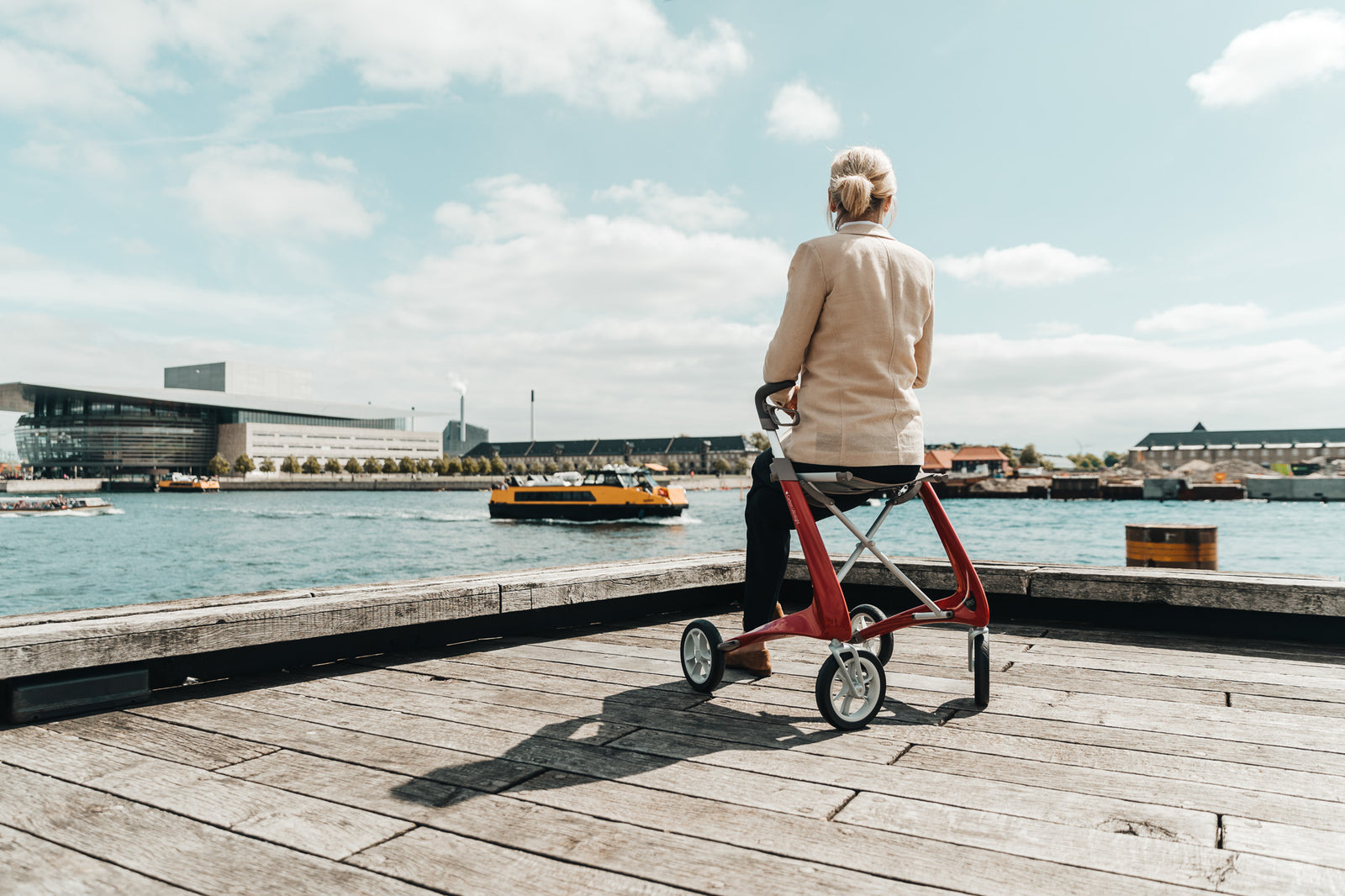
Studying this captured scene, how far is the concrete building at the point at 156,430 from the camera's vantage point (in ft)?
372

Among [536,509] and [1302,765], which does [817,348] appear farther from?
[536,509]

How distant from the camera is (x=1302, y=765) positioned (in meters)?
1.86

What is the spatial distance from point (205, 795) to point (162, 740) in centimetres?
50

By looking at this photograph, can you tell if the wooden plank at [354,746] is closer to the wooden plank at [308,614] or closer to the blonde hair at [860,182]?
the wooden plank at [308,614]

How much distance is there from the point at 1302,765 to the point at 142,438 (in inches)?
5301

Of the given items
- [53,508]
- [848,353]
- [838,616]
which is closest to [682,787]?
[838,616]

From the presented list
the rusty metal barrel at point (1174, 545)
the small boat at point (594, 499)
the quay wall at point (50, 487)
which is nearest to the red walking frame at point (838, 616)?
the rusty metal barrel at point (1174, 545)

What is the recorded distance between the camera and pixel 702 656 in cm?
251

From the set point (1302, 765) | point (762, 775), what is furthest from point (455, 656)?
point (1302, 765)

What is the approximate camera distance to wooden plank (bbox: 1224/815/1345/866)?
4.56ft

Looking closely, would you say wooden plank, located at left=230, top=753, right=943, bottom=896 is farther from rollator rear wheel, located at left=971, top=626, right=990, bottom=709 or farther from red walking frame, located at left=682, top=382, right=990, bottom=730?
rollator rear wheel, located at left=971, top=626, right=990, bottom=709

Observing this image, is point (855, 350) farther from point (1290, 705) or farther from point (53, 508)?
point (53, 508)

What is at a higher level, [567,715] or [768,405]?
[768,405]

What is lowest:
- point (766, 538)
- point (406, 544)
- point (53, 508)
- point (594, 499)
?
point (53, 508)
